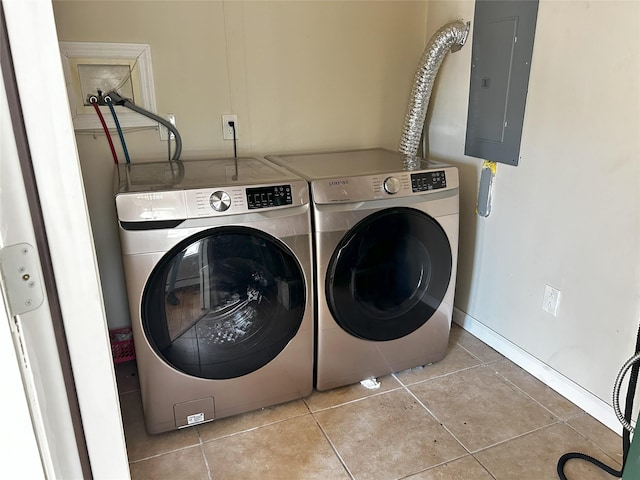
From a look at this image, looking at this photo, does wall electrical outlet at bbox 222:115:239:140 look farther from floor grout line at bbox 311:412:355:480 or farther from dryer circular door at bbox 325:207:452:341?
floor grout line at bbox 311:412:355:480

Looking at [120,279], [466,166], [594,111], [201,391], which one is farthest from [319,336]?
[594,111]

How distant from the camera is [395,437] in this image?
66.6 inches

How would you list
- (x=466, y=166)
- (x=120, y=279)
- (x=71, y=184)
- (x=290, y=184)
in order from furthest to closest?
1. (x=466, y=166)
2. (x=120, y=279)
3. (x=290, y=184)
4. (x=71, y=184)

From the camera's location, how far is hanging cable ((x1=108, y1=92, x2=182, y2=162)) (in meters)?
1.84

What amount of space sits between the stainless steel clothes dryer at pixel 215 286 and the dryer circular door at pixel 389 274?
5.6 inches

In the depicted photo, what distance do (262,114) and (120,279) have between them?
92cm

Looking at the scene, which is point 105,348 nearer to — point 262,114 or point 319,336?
point 319,336

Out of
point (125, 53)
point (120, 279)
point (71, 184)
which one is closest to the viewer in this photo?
point (71, 184)

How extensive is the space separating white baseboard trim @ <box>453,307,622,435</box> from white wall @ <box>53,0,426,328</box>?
0.98m

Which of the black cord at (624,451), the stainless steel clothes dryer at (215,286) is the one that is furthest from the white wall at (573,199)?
the stainless steel clothes dryer at (215,286)

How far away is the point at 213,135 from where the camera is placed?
2047 mm

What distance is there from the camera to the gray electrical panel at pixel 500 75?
181 centimetres

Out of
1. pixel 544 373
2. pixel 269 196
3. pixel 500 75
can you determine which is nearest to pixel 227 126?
pixel 269 196

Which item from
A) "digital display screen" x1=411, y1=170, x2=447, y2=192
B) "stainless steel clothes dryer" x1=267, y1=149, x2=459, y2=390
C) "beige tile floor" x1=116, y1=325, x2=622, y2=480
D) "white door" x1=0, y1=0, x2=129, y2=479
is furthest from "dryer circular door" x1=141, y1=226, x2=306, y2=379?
"white door" x1=0, y1=0, x2=129, y2=479
